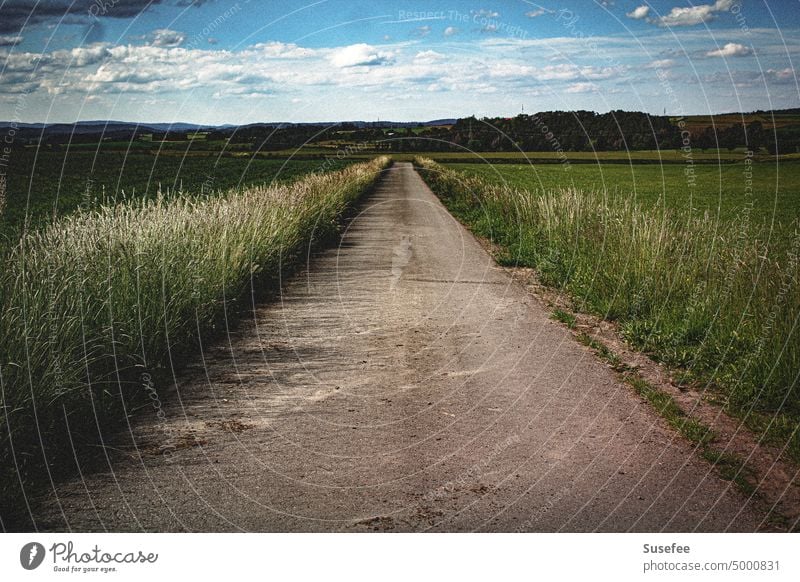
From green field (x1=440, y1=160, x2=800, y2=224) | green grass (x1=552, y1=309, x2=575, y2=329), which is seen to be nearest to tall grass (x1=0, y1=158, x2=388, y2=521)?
green grass (x1=552, y1=309, x2=575, y2=329)

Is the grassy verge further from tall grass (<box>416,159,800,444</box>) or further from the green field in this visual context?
the green field

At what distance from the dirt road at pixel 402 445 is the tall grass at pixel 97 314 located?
0.41 m

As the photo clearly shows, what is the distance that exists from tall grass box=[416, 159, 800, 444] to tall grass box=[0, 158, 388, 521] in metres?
4.85

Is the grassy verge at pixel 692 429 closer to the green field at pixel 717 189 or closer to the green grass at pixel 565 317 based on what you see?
the green grass at pixel 565 317

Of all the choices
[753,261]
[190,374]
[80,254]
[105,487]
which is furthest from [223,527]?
[753,261]

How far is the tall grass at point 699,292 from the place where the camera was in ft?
19.3

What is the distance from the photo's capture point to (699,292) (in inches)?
314

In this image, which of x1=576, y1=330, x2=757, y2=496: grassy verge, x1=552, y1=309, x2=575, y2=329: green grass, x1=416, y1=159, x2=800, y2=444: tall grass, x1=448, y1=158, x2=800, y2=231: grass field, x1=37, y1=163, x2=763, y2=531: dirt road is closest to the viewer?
x1=37, y1=163, x2=763, y2=531: dirt road

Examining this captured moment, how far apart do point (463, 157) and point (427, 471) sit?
98466mm

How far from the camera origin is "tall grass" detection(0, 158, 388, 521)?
464cm

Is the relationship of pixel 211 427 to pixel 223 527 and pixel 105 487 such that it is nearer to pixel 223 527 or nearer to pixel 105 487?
pixel 105 487

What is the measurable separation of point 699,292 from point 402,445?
184 inches

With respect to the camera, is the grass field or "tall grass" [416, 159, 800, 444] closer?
"tall grass" [416, 159, 800, 444]

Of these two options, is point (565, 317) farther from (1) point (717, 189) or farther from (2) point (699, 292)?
(1) point (717, 189)
